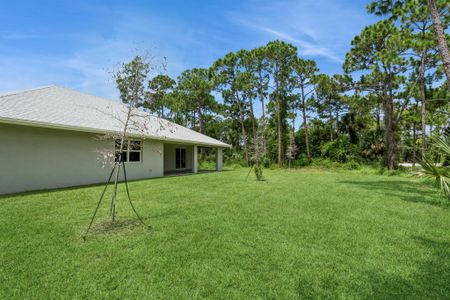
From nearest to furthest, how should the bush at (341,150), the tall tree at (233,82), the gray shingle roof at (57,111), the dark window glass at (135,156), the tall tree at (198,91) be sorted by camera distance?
the gray shingle roof at (57,111)
the dark window glass at (135,156)
the bush at (341,150)
the tall tree at (233,82)
the tall tree at (198,91)

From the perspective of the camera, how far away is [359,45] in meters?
18.0

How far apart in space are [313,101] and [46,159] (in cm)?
2638

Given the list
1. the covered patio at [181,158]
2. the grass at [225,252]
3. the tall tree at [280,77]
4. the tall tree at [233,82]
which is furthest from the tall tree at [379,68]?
the grass at [225,252]

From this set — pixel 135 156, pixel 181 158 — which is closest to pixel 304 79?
pixel 181 158

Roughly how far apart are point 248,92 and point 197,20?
1735cm

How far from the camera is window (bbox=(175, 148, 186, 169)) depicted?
20609mm

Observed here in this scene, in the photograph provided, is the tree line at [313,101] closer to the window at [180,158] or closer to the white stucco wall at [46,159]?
the window at [180,158]

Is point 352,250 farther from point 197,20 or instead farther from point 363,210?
point 197,20

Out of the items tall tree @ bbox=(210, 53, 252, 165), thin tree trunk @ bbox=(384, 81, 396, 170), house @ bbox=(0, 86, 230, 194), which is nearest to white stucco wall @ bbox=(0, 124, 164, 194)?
house @ bbox=(0, 86, 230, 194)

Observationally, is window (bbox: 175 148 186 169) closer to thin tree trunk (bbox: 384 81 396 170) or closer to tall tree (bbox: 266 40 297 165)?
tall tree (bbox: 266 40 297 165)

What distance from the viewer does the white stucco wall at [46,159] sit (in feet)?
28.9

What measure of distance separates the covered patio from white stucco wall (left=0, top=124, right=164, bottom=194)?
7.58 metres

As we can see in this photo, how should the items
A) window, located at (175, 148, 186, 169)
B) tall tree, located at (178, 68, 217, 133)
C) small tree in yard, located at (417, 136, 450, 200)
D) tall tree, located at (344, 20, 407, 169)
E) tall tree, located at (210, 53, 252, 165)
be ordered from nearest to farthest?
1. small tree in yard, located at (417, 136, 450, 200)
2. tall tree, located at (344, 20, 407, 169)
3. window, located at (175, 148, 186, 169)
4. tall tree, located at (210, 53, 252, 165)
5. tall tree, located at (178, 68, 217, 133)

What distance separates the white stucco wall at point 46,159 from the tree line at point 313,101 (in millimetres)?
7441
